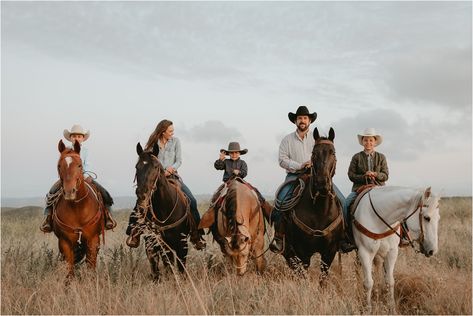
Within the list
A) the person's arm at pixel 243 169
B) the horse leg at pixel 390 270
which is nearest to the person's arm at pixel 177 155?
the person's arm at pixel 243 169

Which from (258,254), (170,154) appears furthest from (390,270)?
(170,154)

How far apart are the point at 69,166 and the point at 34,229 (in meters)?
10.1

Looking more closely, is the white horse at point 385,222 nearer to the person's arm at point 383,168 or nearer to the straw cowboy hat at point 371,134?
the person's arm at point 383,168

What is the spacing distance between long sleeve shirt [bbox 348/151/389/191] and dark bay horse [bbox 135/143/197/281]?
2966mm

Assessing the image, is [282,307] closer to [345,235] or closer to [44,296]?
[345,235]

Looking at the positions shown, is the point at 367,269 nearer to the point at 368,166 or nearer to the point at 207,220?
the point at 368,166

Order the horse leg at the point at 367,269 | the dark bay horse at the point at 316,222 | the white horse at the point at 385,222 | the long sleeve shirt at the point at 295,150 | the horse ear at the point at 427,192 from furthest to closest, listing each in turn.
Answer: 1. the long sleeve shirt at the point at 295,150
2. the horse leg at the point at 367,269
3. the dark bay horse at the point at 316,222
4. the white horse at the point at 385,222
5. the horse ear at the point at 427,192

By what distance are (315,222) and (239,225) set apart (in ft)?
4.05

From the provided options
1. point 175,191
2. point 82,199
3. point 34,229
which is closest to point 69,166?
point 82,199

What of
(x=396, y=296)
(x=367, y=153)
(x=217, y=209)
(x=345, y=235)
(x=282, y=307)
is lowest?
Answer: (x=396, y=296)

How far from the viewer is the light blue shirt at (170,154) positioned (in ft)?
26.9

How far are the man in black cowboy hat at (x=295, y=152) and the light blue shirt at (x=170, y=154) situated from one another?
180 cm

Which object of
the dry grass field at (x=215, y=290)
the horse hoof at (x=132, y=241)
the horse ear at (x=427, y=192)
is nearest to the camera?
the dry grass field at (x=215, y=290)

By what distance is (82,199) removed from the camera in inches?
293
